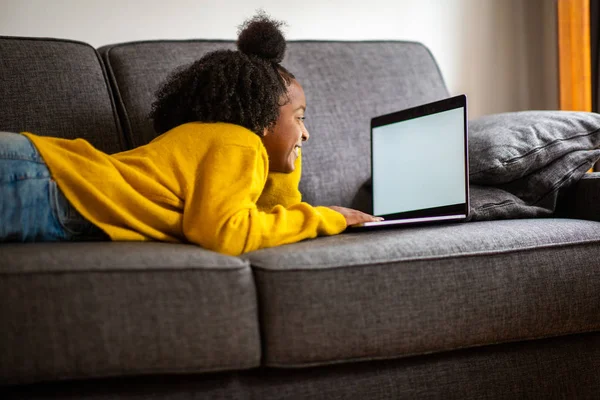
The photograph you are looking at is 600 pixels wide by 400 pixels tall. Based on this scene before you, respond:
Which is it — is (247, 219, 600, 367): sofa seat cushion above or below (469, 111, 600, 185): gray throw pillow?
below

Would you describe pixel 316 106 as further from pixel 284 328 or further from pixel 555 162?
pixel 284 328

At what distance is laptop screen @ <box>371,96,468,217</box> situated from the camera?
1.57 meters

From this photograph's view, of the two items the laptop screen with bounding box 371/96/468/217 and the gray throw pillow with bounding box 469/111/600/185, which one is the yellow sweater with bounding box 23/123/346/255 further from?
the gray throw pillow with bounding box 469/111/600/185

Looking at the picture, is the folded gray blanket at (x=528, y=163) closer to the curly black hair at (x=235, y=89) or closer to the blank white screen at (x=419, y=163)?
the blank white screen at (x=419, y=163)

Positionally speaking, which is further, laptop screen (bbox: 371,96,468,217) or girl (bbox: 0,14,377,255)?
laptop screen (bbox: 371,96,468,217)

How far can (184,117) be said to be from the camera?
1.54 metres

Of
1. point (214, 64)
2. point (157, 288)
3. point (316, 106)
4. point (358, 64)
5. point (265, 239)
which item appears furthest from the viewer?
point (358, 64)

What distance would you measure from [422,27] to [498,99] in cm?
44

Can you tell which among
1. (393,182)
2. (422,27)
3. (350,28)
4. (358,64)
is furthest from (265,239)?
→ (422,27)

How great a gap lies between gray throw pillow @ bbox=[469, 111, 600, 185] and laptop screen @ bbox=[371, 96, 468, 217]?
0.35 ft

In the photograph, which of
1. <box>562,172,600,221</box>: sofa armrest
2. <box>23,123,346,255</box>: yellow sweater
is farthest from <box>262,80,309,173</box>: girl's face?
<box>562,172,600,221</box>: sofa armrest

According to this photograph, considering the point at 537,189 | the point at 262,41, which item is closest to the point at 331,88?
the point at 262,41

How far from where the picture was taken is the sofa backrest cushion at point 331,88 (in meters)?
1.79

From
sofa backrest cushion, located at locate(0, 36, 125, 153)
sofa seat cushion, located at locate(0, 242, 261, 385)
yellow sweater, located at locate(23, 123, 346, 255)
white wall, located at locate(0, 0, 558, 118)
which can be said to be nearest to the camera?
sofa seat cushion, located at locate(0, 242, 261, 385)
